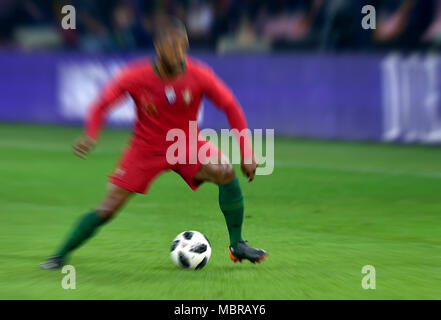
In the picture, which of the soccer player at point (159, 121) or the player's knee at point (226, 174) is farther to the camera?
the player's knee at point (226, 174)

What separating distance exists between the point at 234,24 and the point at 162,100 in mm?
16699

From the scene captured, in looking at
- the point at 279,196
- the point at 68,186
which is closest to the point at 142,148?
the point at 279,196

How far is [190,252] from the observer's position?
740 centimetres

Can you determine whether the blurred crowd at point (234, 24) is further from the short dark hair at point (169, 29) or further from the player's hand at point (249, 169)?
the short dark hair at point (169, 29)

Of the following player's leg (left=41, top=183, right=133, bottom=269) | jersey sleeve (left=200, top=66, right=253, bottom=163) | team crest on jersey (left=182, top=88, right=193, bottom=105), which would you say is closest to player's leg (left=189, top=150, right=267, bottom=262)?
jersey sleeve (left=200, top=66, right=253, bottom=163)

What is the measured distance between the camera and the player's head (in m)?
7.02

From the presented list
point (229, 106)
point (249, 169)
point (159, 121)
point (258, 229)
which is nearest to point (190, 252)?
point (249, 169)

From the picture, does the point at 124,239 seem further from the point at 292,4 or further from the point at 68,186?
the point at 292,4

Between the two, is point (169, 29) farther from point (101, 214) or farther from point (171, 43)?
point (101, 214)

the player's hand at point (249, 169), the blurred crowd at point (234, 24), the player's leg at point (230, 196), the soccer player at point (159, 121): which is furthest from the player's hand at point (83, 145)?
the blurred crowd at point (234, 24)

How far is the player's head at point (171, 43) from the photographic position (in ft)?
23.0

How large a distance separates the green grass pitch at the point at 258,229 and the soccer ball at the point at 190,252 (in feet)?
0.36

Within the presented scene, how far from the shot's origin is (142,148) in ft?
24.1
